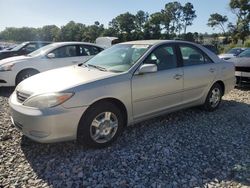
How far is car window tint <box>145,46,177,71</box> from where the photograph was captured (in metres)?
4.36

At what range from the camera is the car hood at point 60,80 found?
3482mm

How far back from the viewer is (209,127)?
15.3 ft

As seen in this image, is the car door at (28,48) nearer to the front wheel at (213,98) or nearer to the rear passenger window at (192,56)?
the rear passenger window at (192,56)

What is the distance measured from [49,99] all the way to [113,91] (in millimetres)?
878

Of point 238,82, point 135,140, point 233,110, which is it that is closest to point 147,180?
point 135,140

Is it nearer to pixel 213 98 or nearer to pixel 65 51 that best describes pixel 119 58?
pixel 213 98

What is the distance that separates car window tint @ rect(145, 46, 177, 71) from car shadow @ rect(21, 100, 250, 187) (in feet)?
3.46

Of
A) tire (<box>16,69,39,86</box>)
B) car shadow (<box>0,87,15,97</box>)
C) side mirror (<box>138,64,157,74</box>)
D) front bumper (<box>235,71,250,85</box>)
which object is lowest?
car shadow (<box>0,87,15,97</box>)

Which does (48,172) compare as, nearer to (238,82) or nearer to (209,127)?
(209,127)

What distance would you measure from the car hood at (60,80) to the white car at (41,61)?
3.36 meters

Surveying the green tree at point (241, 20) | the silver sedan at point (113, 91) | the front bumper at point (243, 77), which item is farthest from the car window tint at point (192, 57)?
the green tree at point (241, 20)

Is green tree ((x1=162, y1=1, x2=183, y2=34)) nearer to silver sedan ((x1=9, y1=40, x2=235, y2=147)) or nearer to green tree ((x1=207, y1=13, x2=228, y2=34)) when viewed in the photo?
green tree ((x1=207, y1=13, x2=228, y2=34))

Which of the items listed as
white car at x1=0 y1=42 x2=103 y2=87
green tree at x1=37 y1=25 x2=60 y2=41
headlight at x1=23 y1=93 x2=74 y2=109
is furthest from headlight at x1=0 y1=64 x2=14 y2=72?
green tree at x1=37 y1=25 x2=60 y2=41

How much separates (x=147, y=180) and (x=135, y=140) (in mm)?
1072
